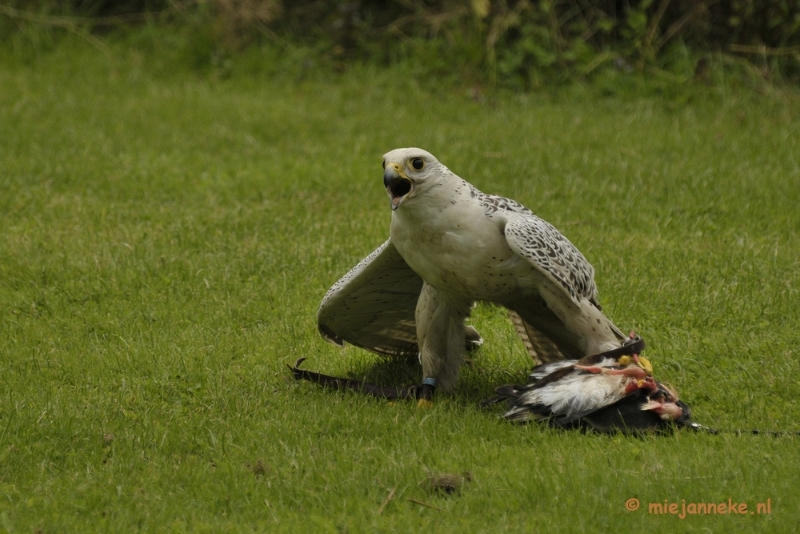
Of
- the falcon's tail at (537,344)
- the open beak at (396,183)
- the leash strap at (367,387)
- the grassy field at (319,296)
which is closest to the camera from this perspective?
the grassy field at (319,296)

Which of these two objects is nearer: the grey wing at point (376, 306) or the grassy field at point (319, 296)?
the grassy field at point (319, 296)

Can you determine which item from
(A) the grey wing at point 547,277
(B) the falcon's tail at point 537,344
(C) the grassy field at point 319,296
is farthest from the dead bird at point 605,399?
(B) the falcon's tail at point 537,344

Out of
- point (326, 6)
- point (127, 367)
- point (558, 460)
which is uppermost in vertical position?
point (326, 6)

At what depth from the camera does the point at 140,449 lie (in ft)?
14.0

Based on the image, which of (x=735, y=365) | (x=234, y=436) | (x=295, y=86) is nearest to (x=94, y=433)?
(x=234, y=436)

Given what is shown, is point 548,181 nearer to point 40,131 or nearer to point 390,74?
point 390,74

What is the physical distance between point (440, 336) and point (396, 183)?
962mm

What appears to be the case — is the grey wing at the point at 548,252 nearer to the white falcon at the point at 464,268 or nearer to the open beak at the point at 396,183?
the white falcon at the point at 464,268

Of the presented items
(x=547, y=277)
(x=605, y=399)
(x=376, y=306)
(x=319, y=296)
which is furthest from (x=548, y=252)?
(x=319, y=296)

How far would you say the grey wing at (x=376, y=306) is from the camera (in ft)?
16.3

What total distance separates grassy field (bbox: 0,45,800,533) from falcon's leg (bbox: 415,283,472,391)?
5.4 inches

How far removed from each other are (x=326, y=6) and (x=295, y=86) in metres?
1.25

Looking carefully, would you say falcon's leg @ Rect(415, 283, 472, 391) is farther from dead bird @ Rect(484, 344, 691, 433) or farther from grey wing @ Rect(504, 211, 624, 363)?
dead bird @ Rect(484, 344, 691, 433)

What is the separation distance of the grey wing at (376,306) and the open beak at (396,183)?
0.40m
